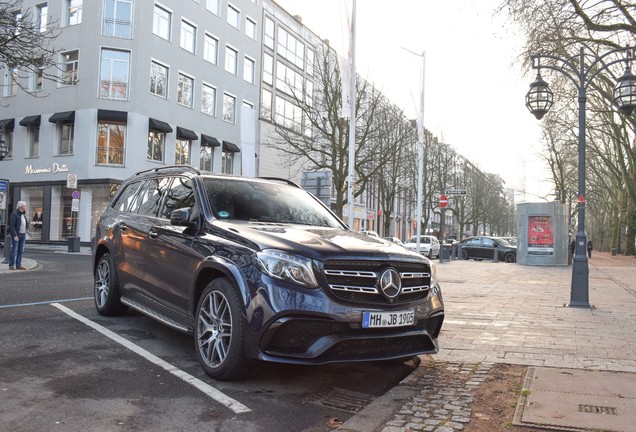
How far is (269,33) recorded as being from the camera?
4275 centimetres

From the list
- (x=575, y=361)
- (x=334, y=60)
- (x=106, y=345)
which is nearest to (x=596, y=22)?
(x=575, y=361)

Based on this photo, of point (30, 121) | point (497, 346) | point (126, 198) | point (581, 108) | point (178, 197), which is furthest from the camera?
point (30, 121)

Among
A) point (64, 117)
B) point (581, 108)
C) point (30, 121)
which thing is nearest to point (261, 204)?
point (581, 108)

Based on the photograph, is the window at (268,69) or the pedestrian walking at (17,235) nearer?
the pedestrian walking at (17,235)

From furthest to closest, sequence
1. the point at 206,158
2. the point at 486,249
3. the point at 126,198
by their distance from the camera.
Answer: the point at 206,158
the point at 486,249
the point at 126,198

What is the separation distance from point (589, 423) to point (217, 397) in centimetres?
250

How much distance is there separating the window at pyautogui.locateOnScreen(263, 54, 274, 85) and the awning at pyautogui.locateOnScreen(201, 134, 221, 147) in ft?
29.6

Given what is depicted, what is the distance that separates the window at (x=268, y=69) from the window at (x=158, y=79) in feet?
38.6

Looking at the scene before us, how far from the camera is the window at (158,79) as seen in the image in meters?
30.8

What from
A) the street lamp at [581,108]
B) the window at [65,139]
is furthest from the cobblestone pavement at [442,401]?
the window at [65,139]

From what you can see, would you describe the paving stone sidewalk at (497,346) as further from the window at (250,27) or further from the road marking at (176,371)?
the window at (250,27)

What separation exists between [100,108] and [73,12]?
19.3 ft

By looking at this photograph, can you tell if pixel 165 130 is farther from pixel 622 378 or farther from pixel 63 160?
pixel 622 378

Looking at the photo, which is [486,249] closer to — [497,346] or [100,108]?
[100,108]
